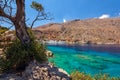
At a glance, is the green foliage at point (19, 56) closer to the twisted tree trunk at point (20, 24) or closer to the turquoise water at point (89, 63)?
the twisted tree trunk at point (20, 24)

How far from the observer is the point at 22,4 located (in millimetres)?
15055

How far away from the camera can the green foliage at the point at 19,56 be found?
1430cm

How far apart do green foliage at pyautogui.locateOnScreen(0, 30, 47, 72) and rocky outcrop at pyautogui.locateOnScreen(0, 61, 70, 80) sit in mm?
741

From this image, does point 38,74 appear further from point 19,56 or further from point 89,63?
point 89,63

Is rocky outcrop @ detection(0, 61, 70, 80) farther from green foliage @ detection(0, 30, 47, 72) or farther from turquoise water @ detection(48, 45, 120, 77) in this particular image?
turquoise water @ detection(48, 45, 120, 77)

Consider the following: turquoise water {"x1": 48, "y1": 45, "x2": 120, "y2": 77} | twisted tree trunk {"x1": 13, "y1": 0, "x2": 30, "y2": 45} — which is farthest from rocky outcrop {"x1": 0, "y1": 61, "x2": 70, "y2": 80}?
turquoise water {"x1": 48, "y1": 45, "x2": 120, "y2": 77}

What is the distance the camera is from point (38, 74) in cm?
1301

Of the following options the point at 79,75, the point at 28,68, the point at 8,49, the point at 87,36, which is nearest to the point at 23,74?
the point at 28,68

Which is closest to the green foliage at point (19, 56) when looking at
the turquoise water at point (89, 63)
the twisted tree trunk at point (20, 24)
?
the twisted tree trunk at point (20, 24)

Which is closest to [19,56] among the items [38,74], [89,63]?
[38,74]

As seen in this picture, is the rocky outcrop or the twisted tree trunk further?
the twisted tree trunk

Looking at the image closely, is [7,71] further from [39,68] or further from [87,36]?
[87,36]

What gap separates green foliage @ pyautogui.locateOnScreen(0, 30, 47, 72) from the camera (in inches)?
563

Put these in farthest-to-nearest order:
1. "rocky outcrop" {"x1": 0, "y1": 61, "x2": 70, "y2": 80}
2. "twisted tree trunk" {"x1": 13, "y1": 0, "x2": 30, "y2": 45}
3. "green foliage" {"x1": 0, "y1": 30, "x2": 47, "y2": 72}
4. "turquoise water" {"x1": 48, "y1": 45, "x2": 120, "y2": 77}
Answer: "turquoise water" {"x1": 48, "y1": 45, "x2": 120, "y2": 77} < "twisted tree trunk" {"x1": 13, "y1": 0, "x2": 30, "y2": 45} < "green foliage" {"x1": 0, "y1": 30, "x2": 47, "y2": 72} < "rocky outcrop" {"x1": 0, "y1": 61, "x2": 70, "y2": 80}
